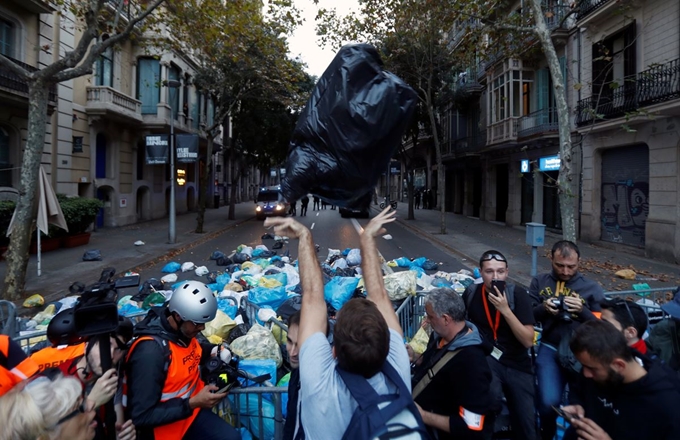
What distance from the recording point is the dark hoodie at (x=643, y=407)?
1848mm

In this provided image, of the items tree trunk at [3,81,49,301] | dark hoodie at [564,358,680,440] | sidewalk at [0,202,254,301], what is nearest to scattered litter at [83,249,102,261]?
sidewalk at [0,202,254,301]

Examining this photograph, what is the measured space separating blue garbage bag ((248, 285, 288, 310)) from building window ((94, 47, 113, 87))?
1696 cm

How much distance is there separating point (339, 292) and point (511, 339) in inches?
109

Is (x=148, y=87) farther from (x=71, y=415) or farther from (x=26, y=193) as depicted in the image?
(x=71, y=415)

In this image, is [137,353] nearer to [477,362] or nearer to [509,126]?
[477,362]

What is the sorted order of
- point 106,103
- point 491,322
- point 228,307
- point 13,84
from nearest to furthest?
point 491,322
point 228,307
point 13,84
point 106,103

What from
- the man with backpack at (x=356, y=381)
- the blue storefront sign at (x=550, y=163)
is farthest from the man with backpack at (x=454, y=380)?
the blue storefront sign at (x=550, y=163)

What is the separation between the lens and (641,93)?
1216 centimetres

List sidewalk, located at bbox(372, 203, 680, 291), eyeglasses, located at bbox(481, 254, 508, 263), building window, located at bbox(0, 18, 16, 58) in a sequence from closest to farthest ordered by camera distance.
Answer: eyeglasses, located at bbox(481, 254, 508, 263), sidewalk, located at bbox(372, 203, 680, 291), building window, located at bbox(0, 18, 16, 58)

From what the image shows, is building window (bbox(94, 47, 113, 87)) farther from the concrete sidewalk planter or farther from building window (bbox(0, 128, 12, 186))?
the concrete sidewalk planter

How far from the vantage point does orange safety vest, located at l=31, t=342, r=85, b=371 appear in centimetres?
234

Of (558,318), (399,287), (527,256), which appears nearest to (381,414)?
(558,318)

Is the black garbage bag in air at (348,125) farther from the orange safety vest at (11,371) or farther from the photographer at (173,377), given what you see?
the orange safety vest at (11,371)

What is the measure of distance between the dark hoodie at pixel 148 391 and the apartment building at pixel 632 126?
11021mm
